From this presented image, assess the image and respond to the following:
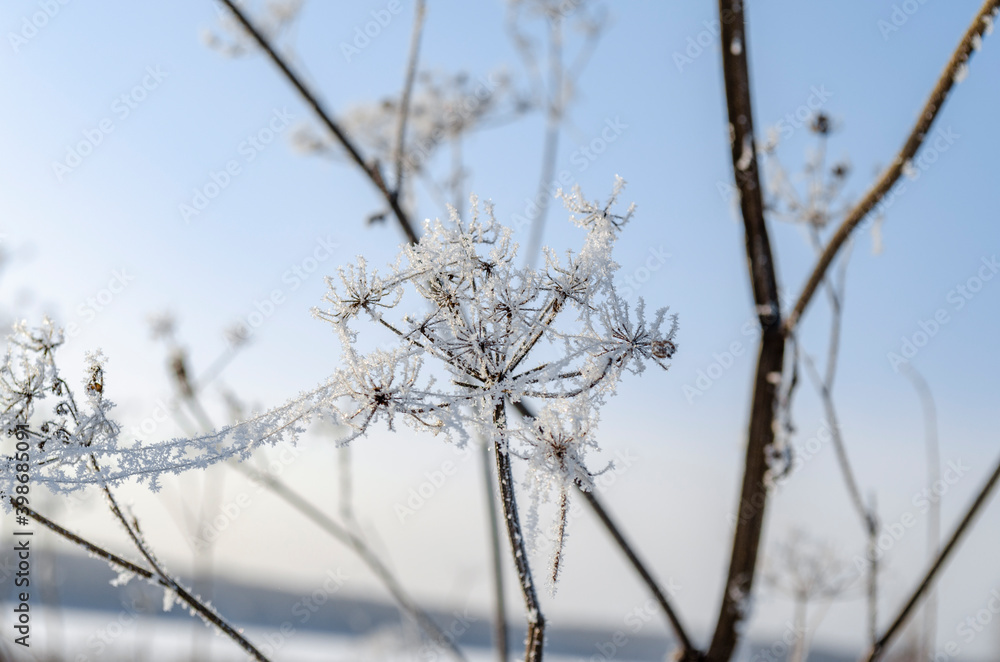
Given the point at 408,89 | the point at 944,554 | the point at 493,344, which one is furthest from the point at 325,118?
the point at 944,554

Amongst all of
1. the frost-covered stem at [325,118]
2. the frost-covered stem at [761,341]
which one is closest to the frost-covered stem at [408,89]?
the frost-covered stem at [325,118]

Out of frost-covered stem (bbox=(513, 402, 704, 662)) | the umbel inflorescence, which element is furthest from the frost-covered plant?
frost-covered stem (bbox=(513, 402, 704, 662))

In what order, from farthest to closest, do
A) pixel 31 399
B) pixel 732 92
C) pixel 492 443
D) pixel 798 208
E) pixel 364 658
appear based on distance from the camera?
pixel 364 658, pixel 798 208, pixel 732 92, pixel 31 399, pixel 492 443

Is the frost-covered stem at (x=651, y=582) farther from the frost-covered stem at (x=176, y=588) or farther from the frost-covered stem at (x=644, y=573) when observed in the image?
the frost-covered stem at (x=176, y=588)

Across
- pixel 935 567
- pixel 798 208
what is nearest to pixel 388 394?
pixel 935 567

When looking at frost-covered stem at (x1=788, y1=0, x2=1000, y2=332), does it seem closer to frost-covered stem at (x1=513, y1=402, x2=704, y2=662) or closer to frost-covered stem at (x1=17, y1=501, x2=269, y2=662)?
frost-covered stem at (x1=513, y1=402, x2=704, y2=662)

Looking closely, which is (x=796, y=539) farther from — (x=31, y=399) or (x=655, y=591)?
(x=31, y=399)
